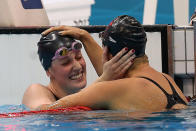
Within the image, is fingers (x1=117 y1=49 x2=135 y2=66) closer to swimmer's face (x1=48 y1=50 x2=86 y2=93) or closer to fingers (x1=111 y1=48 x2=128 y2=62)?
fingers (x1=111 y1=48 x2=128 y2=62)

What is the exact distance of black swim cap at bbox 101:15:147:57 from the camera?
392 cm

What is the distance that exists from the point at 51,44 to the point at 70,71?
1.39ft

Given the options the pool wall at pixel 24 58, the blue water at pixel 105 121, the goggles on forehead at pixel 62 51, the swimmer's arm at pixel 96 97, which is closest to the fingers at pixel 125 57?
the swimmer's arm at pixel 96 97

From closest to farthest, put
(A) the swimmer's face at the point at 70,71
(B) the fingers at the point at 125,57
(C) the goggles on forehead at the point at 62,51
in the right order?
(B) the fingers at the point at 125,57 < (C) the goggles on forehead at the point at 62,51 < (A) the swimmer's face at the point at 70,71

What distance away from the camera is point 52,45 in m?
5.25

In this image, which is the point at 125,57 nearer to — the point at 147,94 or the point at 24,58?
the point at 147,94

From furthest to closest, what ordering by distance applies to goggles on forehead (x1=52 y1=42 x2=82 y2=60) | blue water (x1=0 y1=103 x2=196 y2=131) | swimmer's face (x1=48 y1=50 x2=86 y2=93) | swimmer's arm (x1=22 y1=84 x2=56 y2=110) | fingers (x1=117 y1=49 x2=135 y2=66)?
1. swimmer's face (x1=48 y1=50 x2=86 y2=93)
2. goggles on forehead (x1=52 y1=42 x2=82 y2=60)
3. swimmer's arm (x1=22 y1=84 x2=56 y2=110)
4. fingers (x1=117 y1=49 x2=135 y2=66)
5. blue water (x1=0 y1=103 x2=196 y2=131)

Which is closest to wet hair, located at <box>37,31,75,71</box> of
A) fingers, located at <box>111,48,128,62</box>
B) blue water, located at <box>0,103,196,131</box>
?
blue water, located at <box>0,103,196,131</box>

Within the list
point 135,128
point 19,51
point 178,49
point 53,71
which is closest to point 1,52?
point 19,51

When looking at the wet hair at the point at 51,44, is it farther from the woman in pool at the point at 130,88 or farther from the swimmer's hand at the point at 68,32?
the woman in pool at the point at 130,88

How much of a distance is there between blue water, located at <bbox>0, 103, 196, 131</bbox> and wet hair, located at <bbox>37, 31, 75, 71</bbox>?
4.37 feet

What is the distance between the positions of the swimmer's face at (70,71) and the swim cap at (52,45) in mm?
82

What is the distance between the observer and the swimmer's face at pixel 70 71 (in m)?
5.30

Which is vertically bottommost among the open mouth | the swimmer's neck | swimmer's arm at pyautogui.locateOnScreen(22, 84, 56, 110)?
swimmer's arm at pyautogui.locateOnScreen(22, 84, 56, 110)
